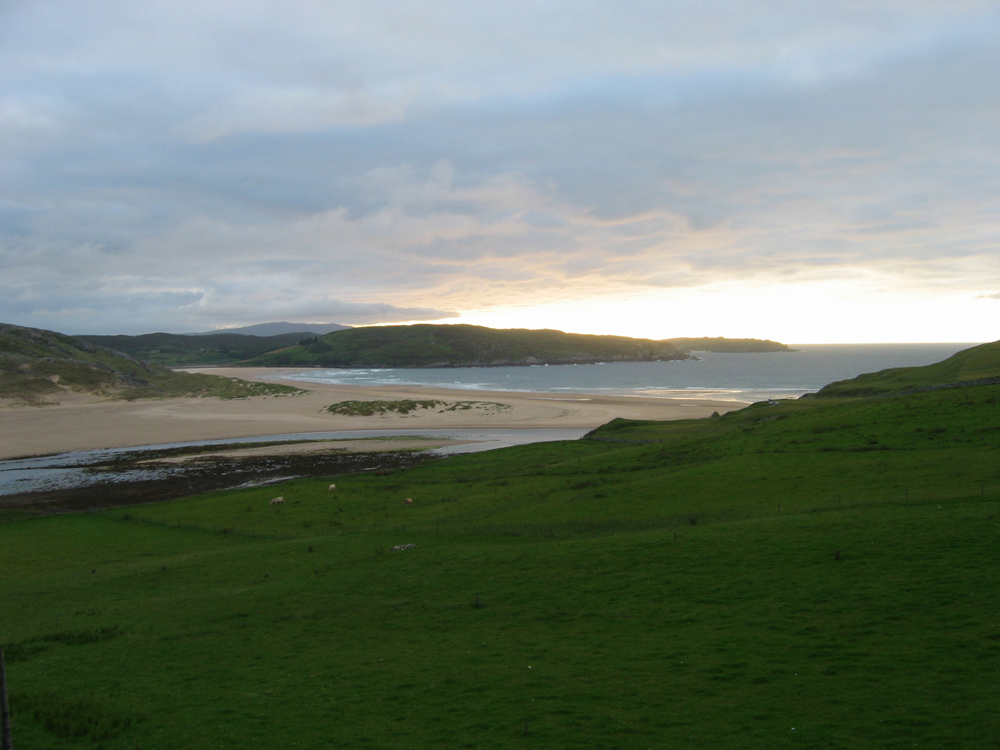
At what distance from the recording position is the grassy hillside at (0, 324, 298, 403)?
12412 centimetres

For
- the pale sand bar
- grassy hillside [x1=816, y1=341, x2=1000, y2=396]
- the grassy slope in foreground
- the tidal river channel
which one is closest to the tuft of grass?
the pale sand bar

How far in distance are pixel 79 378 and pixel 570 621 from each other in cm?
15103

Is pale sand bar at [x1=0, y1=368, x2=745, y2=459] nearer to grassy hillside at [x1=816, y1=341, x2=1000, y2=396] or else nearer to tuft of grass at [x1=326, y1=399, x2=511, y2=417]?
tuft of grass at [x1=326, y1=399, x2=511, y2=417]

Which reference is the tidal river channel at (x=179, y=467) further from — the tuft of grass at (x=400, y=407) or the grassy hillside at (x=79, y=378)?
the grassy hillside at (x=79, y=378)

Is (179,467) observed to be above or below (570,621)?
below

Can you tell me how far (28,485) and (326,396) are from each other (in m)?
80.5

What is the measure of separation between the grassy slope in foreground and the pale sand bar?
2279 inches

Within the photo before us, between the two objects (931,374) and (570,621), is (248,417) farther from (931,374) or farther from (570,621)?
(931,374)

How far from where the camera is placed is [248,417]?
107562 millimetres

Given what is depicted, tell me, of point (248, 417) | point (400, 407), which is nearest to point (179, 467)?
point (248, 417)

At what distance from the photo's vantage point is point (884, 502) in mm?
24984

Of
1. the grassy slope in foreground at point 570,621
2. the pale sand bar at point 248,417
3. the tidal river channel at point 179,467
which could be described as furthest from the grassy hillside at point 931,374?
the tidal river channel at point 179,467

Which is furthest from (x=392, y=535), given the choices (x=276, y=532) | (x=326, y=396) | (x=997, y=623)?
(x=326, y=396)

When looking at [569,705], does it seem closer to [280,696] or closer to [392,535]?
[280,696]
